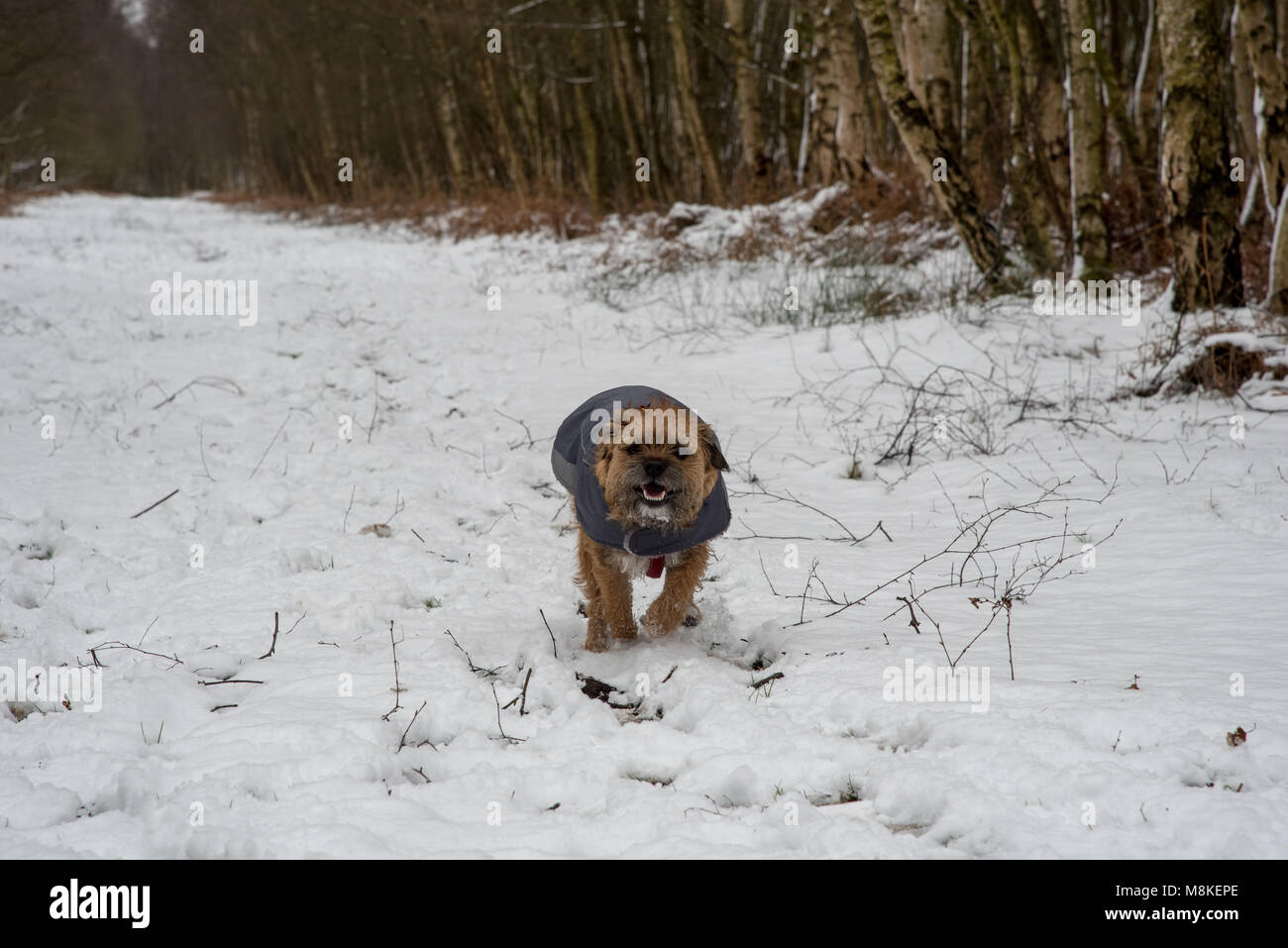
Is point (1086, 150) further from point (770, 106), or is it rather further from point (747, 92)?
point (770, 106)

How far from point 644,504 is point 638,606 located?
1.31 m

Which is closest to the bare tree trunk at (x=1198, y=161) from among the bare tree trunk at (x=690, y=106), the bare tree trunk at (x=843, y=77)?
the bare tree trunk at (x=843, y=77)

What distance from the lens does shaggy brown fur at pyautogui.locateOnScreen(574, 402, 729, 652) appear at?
11.0 ft

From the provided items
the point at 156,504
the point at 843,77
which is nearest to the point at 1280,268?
the point at 843,77

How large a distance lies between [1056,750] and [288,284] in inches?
489

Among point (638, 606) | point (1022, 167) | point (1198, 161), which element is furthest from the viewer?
point (1022, 167)

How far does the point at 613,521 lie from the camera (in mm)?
3453

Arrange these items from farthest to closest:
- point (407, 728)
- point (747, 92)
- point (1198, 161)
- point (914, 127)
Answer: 1. point (747, 92)
2. point (914, 127)
3. point (1198, 161)
4. point (407, 728)

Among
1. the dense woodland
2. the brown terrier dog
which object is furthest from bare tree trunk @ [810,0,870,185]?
the brown terrier dog

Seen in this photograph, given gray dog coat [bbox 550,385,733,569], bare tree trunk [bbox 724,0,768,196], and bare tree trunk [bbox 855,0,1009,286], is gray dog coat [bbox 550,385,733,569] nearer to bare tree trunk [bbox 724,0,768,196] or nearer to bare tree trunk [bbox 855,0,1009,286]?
bare tree trunk [bbox 855,0,1009,286]

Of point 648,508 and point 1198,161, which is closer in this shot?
point 648,508

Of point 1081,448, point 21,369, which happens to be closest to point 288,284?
point 21,369

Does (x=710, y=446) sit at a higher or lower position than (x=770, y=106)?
lower
